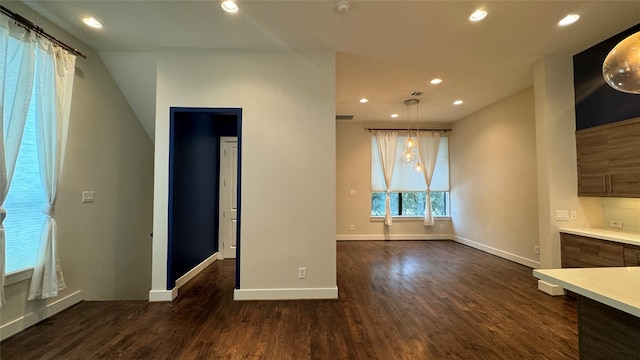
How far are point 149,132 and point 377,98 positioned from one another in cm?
412

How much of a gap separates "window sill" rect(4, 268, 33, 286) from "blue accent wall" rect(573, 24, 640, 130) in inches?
252

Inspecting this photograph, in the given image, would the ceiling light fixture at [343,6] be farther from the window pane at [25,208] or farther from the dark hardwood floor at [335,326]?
the window pane at [25,208]

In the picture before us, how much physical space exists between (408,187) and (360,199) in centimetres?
135

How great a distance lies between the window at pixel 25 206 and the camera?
2.40 meters

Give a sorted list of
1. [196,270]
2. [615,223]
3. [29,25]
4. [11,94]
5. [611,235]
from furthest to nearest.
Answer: [196,270], [615,223], [611,235], [29,25], [11,94]

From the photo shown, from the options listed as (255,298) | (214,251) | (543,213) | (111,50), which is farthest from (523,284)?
(111,50)

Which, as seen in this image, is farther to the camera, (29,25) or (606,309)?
(29,25)

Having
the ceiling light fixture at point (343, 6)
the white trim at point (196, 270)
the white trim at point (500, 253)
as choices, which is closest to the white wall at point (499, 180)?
the white trim at point (500, 253)

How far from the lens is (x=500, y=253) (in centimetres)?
512

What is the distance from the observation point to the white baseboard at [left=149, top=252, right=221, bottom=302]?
3082 mm

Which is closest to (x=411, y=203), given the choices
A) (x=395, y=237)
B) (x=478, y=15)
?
(x=395, y=237)

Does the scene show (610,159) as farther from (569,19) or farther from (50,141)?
(50,141)

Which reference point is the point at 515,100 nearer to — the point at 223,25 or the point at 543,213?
the point at 543,213

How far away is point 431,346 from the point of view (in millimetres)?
2229
